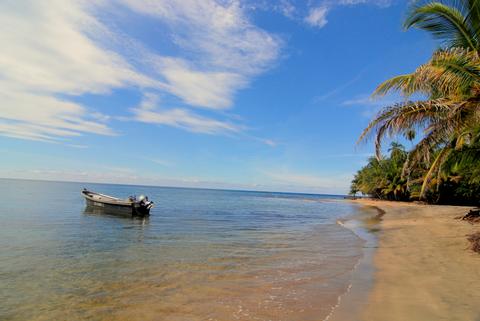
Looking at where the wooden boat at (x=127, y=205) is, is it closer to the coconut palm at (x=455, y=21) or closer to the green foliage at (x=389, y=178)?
the coconut palm at (x=455, y=21)

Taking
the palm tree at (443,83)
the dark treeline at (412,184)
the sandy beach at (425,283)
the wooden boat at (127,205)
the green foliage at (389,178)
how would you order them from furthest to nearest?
1. the green foliage at (389,178)
2. the dark treeline at (412,184)
3. the wooden boat at (127,205)
4. the palm tree at (443,83)
5. the sandy beach at (425,283)

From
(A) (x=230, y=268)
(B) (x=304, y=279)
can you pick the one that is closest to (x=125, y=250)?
(A) (x=230, y=268)

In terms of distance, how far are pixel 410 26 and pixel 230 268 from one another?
24.7 ft

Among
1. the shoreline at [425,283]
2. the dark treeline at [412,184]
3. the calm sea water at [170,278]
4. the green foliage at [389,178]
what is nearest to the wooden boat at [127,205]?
the calm sea water at [170,278]

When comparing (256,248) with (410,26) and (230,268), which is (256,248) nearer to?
(230,268)

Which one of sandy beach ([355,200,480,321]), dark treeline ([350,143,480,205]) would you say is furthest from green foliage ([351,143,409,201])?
sandy beach ([355,200,480,321])

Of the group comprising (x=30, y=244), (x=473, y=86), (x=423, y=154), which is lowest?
(x=30, y=244)

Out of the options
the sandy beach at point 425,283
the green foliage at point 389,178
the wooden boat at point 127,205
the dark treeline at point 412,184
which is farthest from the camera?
the green foliage at point 389,178

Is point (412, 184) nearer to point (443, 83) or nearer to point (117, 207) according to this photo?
point (117, 207)

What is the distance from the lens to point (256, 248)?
37.8 ft

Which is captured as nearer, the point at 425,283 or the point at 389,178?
the point at 425,283

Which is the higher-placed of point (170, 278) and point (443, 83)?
point (443, 83)

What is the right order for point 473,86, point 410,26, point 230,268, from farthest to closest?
1. point 230,268
2. point 410,26
3. point 473,86

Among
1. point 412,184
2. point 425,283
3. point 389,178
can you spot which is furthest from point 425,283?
point 389,178
